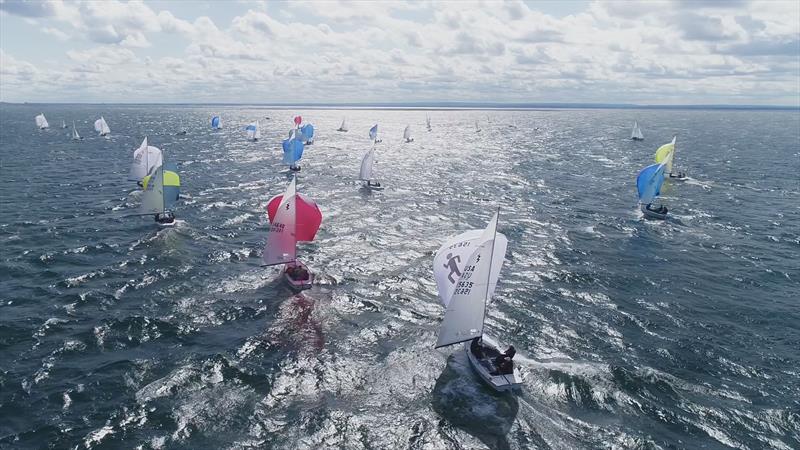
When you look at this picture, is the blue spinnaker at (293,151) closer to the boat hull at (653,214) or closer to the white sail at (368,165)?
the white sail at (368,165)

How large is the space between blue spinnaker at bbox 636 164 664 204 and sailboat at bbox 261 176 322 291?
44.5 m

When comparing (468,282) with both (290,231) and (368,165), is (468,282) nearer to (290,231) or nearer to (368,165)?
(290,231)

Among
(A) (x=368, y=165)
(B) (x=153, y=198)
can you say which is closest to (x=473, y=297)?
(B) (x=153, y=198)

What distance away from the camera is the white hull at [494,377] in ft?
86.6

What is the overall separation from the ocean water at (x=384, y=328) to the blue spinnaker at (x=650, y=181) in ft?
11.1

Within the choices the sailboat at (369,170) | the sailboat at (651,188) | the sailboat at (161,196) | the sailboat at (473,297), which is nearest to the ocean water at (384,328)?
the sailboat at (473,297)

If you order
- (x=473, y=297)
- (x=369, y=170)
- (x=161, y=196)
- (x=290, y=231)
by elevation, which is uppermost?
(x=369, y=170)

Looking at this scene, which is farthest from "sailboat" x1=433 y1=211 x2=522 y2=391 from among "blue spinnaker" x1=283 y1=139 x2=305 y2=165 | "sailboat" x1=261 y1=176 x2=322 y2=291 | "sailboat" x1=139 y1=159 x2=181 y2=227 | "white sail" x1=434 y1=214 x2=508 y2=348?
"blue spinnaker" x1=283 y1=139 x2=305 y2=165

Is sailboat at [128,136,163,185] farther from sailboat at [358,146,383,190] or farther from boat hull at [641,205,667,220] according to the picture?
boat hull at [641,205,667,220]

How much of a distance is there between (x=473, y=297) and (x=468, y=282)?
1013 millimetres

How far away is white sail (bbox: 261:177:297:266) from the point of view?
39.2 meters

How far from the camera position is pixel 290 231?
129 ft

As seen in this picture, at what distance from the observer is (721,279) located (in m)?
43.5

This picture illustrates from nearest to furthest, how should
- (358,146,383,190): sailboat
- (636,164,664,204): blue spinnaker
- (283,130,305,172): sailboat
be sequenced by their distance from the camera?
(636,164,664,204): blue spinnaker → (358,146,383,190): sailboat → (283,130,305,172): sailboat
